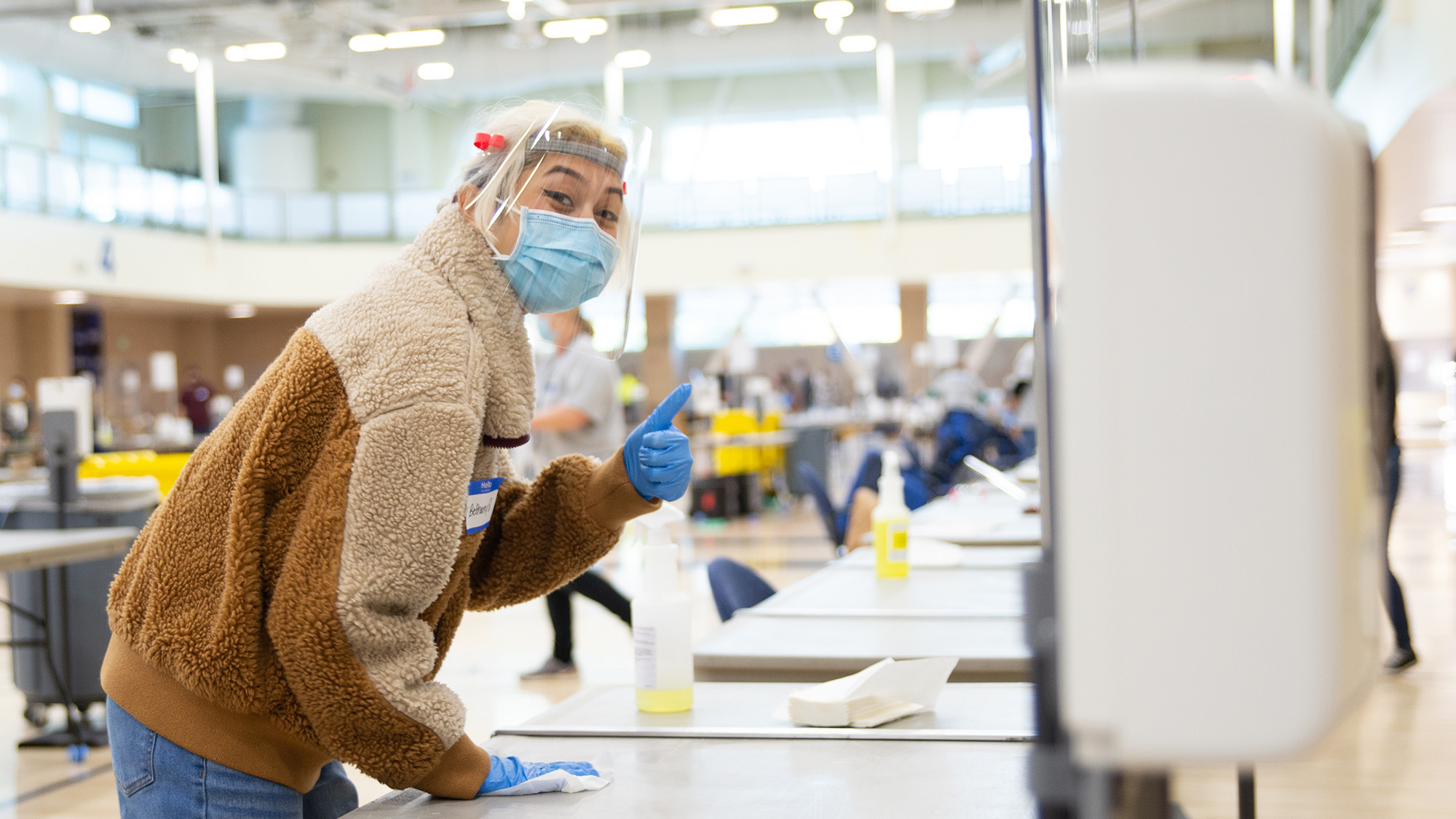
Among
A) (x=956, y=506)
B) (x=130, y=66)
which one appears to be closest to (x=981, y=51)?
(x=130, y=66)

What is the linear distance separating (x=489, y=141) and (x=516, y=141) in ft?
0.09

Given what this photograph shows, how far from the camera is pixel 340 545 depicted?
90 centimetres

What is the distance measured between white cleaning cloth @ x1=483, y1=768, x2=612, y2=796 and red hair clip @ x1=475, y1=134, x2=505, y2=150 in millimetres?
587

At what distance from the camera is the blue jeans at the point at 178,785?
99cm

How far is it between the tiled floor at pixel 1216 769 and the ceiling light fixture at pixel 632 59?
785 cm

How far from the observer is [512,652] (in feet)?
15.7

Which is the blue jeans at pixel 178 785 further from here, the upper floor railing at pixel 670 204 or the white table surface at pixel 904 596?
the upper floor railing at pixel 670 204

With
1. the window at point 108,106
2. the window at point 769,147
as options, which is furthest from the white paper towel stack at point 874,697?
the window at point 108,106

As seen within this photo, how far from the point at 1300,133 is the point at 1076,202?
0.09m

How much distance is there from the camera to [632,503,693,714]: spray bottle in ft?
4.25

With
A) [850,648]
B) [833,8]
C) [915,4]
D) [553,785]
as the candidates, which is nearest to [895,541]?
[850,648]

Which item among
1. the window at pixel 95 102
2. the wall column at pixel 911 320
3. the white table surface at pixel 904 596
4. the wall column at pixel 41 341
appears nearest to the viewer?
the white table surface at pixel 904 596

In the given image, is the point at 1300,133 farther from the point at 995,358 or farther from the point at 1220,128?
the point at 995,358

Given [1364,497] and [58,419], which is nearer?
[1364,497]
